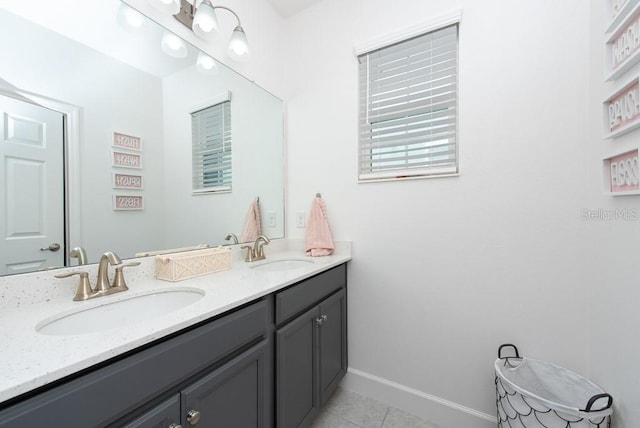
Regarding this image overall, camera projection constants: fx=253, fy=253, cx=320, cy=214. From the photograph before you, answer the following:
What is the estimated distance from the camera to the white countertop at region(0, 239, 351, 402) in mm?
473

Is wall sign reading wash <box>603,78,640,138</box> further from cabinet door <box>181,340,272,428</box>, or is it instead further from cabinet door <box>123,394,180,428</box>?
cabinet door <box>123,394,180,428</box>

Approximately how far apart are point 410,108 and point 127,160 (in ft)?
4.76

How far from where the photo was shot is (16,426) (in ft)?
1.37

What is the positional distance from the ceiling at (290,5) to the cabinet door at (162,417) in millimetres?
2231

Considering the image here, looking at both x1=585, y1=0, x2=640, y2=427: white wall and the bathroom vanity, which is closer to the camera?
the bathroom vanity

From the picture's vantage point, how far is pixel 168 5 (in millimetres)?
1140

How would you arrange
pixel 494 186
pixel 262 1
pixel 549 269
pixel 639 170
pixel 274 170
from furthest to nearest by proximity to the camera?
pixel 274 170, pixel 262 1, pixel 494 186, pixel 549 269, pixel 639 170

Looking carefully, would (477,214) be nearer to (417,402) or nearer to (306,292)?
(306,292)

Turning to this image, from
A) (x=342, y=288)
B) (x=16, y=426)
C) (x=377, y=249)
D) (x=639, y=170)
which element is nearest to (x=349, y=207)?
(x=377, y=249)

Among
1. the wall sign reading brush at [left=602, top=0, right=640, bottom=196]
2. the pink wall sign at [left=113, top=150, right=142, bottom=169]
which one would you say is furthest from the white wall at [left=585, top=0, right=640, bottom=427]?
the pink wall sign at [left=113, top=150, right=142, bottom=169]

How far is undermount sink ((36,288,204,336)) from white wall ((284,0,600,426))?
0.99 m

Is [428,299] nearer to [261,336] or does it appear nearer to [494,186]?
[494,186]

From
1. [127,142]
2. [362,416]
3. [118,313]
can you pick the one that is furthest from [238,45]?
[362,416]

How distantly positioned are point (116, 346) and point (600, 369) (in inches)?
64.4
